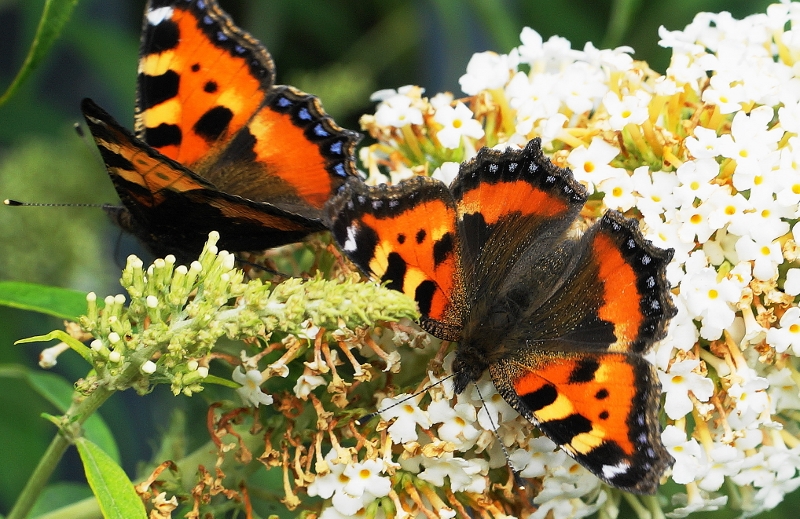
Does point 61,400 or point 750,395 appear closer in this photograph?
point 750,395

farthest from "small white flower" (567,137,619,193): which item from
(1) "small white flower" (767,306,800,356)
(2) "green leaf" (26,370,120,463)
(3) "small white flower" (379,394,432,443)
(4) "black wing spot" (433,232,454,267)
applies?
(2) "green leaf" (26,370,120,463)

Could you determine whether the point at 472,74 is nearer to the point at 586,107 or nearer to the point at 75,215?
the point at 586,107

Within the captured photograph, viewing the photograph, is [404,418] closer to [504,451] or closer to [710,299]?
[504,451]

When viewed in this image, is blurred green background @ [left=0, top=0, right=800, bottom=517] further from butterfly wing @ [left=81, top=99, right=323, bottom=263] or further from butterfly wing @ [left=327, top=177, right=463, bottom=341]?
butterfly wing @ [left=327, top=177, right=463, bottom=341]

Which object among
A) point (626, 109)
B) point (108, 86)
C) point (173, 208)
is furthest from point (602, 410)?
point (108, 86)

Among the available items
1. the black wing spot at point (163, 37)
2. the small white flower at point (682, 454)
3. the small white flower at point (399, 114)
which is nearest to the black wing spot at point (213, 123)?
the black wing spot at point (163, 37)

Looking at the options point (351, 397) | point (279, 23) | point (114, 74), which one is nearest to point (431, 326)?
point (351, 397)

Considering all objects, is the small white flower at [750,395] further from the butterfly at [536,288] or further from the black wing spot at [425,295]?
the black wing spot at [425,295]
